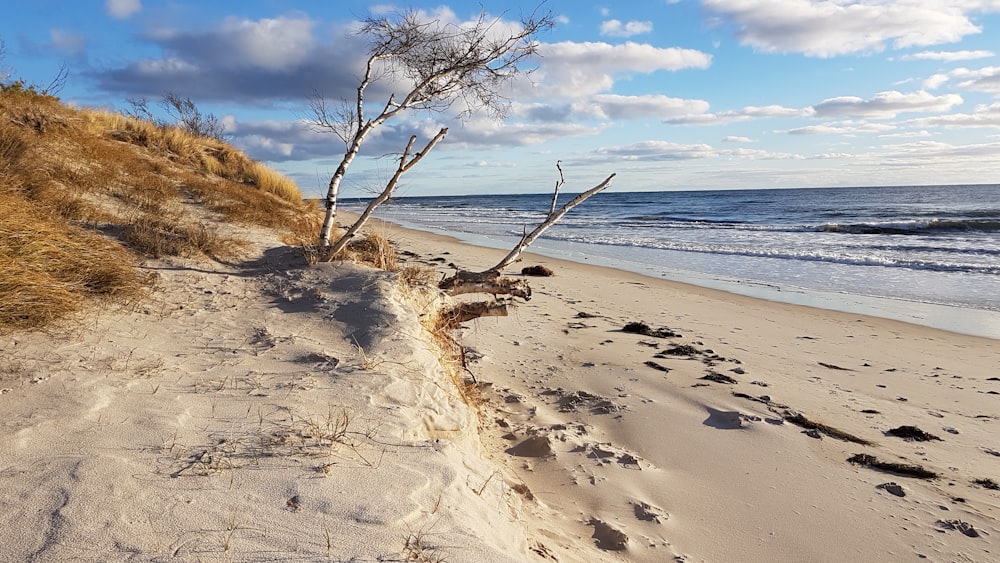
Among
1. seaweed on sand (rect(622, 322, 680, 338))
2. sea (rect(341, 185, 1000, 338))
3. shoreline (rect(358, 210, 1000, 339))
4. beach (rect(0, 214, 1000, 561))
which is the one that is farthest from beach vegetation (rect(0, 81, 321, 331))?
seaweed on sand (rect(622, 322, 680, 338))

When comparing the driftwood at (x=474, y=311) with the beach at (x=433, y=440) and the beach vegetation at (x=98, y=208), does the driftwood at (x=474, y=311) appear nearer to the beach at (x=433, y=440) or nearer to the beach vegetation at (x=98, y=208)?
the beach at (x=433, y=440)

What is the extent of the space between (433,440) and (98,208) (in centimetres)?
641

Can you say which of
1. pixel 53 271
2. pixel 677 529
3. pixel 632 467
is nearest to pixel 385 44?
pixel 53 271

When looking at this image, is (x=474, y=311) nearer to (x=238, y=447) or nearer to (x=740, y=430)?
(x=740, y=430)

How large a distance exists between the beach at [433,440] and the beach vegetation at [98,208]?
30 cm

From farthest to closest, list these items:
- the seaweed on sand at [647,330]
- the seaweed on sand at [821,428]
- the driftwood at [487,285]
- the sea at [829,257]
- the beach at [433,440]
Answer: the sea at [829,257] → the seaweed on sand at [647,330] → the driftwood at [487,285] → the seaweed on sand at [821,428] → the beach at [433,440]

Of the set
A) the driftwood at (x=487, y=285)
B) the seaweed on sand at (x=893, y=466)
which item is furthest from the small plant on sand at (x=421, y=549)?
the driftwood at (x=487, y=285)

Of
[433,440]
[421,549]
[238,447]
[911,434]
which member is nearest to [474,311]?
[433,440]

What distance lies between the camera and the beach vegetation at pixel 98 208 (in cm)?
429

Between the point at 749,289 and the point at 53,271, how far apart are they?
1181 cm

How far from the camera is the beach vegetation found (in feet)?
14.1

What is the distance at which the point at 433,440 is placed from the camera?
3.47 metres

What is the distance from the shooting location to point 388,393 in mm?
3967

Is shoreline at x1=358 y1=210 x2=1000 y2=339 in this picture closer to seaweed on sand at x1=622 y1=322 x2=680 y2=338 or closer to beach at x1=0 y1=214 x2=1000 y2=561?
beach at x1=0 y1=214 x2=1000 y2=561
